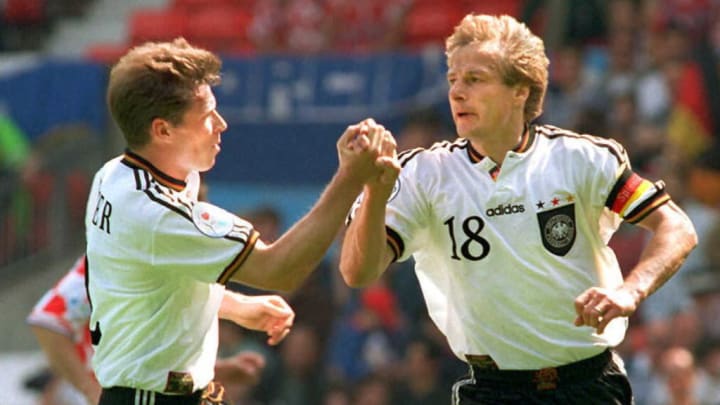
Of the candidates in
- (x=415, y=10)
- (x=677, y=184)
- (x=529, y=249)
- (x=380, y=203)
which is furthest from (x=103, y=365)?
(x=415, y=10)

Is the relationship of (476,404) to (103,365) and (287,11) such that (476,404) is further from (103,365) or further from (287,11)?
(287,11)

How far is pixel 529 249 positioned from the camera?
5.56 m

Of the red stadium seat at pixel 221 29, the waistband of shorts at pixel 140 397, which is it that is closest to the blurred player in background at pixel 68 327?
the waistband of shorts at pixel 140 397

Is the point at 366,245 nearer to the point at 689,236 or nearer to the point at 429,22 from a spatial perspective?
the point at 689,236

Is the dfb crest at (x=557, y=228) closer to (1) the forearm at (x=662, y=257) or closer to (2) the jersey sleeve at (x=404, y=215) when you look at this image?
(1) the forearm at (x=662, y=257)

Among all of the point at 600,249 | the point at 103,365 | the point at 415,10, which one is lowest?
the point at 415,10

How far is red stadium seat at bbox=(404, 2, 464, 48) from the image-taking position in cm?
1413

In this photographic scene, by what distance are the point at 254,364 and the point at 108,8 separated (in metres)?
12.5

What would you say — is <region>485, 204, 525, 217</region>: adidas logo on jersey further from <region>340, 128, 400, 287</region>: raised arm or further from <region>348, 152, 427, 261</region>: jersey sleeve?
<region>340, 128, 400, 287</region>: raised arm

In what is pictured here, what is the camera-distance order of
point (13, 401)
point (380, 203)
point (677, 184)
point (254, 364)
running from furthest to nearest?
point (13, 401) < point (677, 184) < point (254, 364) < point (380, 203)

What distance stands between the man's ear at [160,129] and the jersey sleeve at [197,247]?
30 centimetres

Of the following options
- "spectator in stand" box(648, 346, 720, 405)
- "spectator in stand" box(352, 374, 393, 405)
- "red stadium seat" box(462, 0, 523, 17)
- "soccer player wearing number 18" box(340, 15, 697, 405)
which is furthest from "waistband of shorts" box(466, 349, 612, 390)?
"red stadium seat" box(462, 0, 523, 17)

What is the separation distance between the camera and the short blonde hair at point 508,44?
5664mm

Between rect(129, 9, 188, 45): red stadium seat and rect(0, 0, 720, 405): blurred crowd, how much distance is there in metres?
4.60
